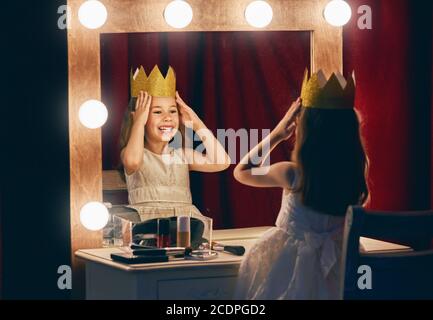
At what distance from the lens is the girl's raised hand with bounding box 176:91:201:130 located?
8.87 ft

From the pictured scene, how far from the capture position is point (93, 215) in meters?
2.62

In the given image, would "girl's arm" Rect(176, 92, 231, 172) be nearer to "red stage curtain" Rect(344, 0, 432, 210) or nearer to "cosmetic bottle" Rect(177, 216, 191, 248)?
"cosmetic bottle" Rect(177, 216, 191, 248)

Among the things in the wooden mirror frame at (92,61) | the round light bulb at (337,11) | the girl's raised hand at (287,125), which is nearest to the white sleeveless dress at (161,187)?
the wooden mirror frame at (92,61)

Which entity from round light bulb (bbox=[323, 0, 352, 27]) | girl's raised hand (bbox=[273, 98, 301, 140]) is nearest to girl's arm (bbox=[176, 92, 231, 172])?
girl's raised hand (bbox=[273, 98, 301, 140])

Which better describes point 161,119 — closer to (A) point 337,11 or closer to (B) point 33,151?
(B) point 33,151

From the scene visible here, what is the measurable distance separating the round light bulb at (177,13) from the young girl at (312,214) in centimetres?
45

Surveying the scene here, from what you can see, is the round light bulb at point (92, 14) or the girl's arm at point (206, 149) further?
the girl's arm at point (206, 149)

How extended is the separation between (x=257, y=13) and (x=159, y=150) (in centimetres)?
47

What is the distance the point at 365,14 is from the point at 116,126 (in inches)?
33.2

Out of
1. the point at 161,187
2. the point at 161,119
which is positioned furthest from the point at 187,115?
the point at 161,187

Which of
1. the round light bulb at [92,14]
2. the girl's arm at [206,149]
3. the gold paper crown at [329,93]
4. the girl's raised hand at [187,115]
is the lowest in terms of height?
the girl's arm at [206,149]

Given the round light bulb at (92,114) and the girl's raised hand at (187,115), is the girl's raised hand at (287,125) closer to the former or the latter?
the girl's raised hand at (187,115)

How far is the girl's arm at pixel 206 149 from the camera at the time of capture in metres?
2.71

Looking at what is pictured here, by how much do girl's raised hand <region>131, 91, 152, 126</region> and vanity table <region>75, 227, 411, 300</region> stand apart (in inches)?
14.6
